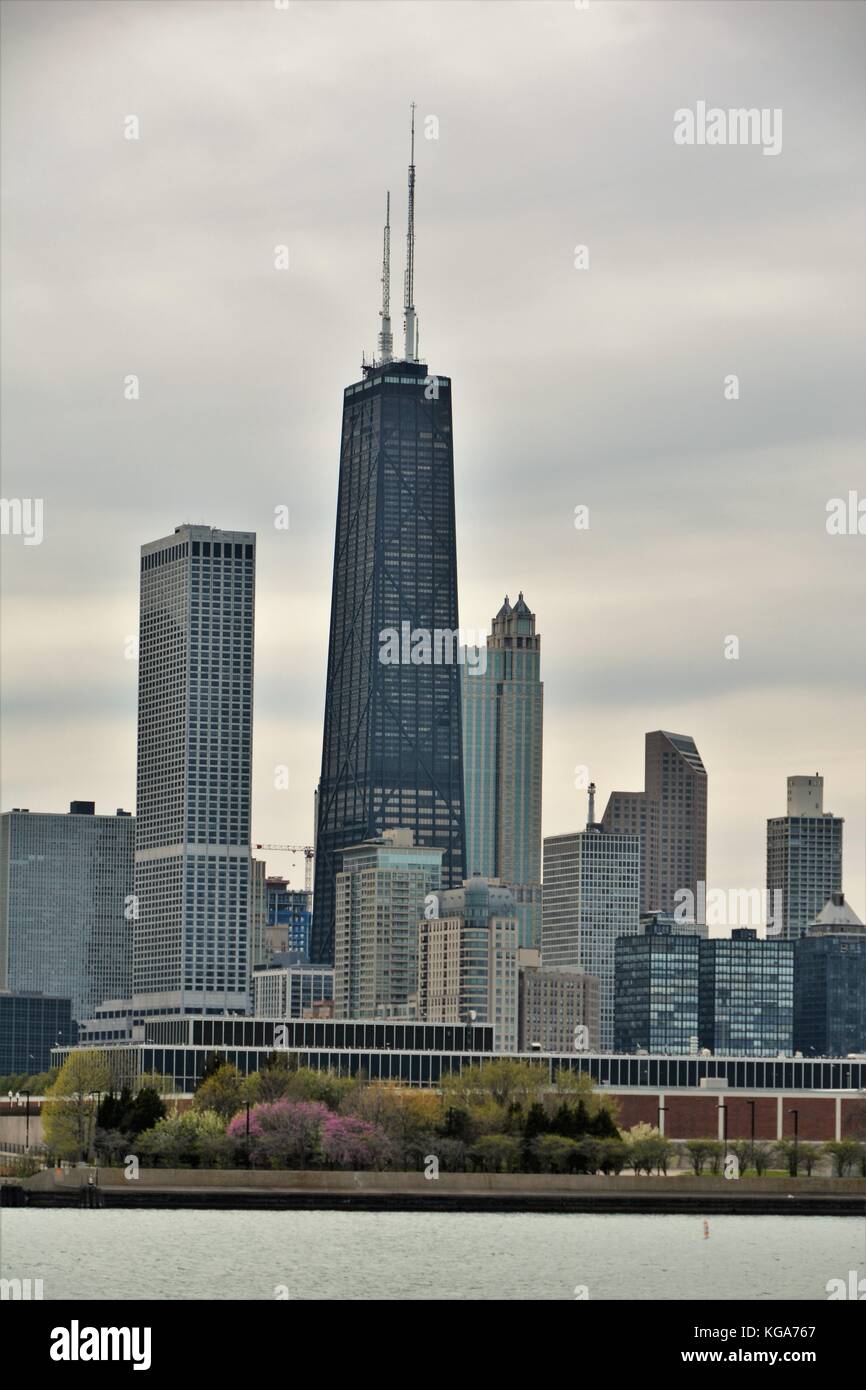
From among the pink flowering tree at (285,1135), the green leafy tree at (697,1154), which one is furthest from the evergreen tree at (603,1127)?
the pink flowering tree at (285,1135)

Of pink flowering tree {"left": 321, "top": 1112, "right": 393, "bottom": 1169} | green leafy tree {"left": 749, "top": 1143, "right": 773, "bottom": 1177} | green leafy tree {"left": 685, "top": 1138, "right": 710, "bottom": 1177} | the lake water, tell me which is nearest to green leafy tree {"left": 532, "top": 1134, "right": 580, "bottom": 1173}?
pink flowering tree {"left": 321, "top": 1112, "right": 393, "bottom": 1169}

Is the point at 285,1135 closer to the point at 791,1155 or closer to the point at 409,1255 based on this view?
the point at 791,1155

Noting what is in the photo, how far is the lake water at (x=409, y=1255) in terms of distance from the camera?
3917 inches

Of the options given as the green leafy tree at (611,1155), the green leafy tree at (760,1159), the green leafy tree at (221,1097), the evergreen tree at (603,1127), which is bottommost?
the green leafy tree at (760,1159)

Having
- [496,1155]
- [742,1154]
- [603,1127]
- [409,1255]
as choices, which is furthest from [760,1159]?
[409,1255]

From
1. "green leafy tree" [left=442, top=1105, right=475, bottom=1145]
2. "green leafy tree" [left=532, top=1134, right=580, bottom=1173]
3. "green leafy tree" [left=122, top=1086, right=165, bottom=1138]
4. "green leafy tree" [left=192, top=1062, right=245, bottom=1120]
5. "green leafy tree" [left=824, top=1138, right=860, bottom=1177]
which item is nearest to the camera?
"green leafy tree" [left=532, top=1134, right=580, bottom=1173]

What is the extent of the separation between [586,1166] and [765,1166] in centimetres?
2754

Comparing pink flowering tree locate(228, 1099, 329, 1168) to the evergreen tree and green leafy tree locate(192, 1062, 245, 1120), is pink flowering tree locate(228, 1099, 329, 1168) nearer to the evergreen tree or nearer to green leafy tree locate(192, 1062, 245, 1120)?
green leafy tree locate(192, 1062, 245, 1120)

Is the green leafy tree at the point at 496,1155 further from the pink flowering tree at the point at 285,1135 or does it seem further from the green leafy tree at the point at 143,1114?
the green leafy tree at the point at 143,1114

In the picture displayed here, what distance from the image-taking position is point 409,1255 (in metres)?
113

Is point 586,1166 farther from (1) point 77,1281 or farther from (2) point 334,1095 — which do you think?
(1) point 77,1281

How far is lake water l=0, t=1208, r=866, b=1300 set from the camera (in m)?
99.5
